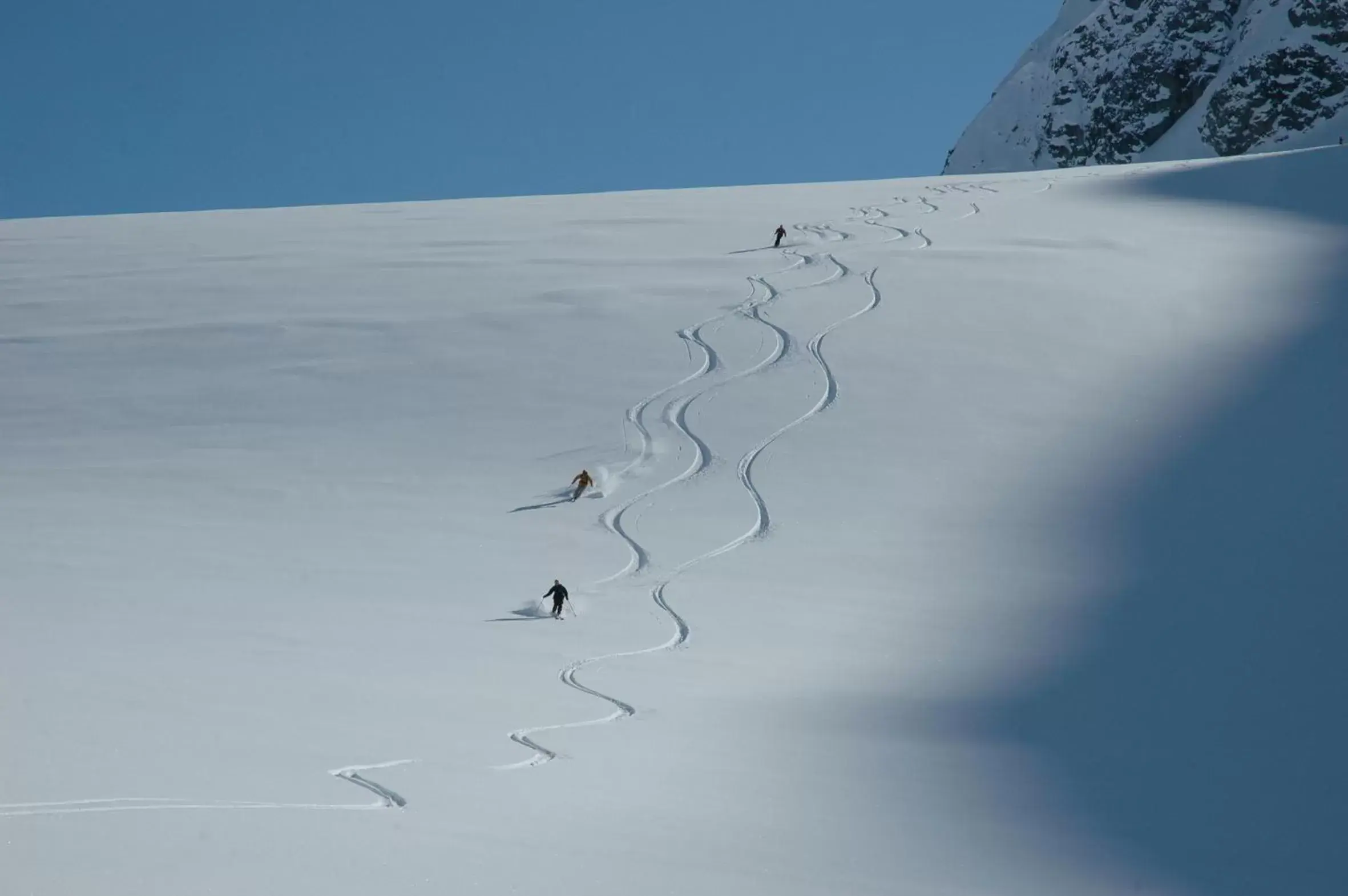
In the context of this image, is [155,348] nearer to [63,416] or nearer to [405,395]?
[63,416]

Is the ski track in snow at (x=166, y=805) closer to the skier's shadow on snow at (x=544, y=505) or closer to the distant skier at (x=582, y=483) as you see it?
the skier's shadow on snow at (x=544, y=505)

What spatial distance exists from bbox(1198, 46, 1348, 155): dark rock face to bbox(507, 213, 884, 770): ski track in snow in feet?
258

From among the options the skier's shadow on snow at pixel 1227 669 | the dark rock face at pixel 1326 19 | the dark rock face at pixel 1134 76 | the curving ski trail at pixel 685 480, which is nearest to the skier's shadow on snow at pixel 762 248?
the curving ski trail at pixel 685 480

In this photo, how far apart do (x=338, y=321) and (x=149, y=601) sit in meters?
8.67

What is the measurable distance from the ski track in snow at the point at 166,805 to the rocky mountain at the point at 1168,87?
89.6 m

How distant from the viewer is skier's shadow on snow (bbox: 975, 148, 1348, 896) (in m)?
6.62

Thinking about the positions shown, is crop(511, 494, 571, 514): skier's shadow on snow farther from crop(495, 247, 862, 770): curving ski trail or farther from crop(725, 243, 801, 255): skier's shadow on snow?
crop(725, 243, 801, 255): skier's shadow on snow

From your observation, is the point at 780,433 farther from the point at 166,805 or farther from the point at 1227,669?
the point at 166,805

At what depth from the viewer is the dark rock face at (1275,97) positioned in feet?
297

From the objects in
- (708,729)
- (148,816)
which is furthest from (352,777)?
(708,729)

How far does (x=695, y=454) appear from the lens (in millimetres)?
13867

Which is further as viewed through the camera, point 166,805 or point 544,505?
point 544,505

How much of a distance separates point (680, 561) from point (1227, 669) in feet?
13.5

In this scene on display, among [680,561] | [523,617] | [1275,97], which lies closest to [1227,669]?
[680,561]
